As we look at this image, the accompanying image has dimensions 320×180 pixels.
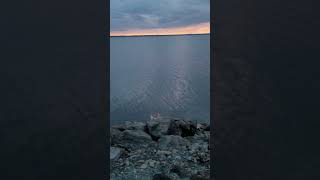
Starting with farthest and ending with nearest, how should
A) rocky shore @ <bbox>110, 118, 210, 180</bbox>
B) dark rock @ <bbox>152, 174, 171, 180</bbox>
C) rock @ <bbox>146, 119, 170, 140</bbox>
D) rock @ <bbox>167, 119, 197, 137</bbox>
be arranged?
rock @ <bbox>167, 119, 197, 137</bbox>
rock @ <bbox>146, 119, 170, 140</bbox>
rocky shore @ <bbox>110, 118, 210, 180</bbox>
dark rock @ <bbox>152, 174, 171, 180</bbox>

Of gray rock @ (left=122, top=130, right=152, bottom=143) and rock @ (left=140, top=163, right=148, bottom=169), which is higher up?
gray rock @ (left=122, top=130, right=152, bottom=143)

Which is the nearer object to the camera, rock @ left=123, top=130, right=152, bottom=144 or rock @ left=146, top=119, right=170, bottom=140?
rock @ left=123, top=130, right=152, bottom=144

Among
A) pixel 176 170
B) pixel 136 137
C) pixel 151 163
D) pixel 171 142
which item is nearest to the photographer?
pixel 176 170

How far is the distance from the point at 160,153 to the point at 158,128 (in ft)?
5.19

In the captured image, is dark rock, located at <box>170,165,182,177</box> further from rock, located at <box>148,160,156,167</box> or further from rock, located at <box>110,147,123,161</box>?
rock, located at <box>110,147,123,161</box>

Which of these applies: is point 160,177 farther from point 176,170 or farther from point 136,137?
point 136,137

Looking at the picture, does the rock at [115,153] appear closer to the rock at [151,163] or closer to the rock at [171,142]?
the rock at [151,163]

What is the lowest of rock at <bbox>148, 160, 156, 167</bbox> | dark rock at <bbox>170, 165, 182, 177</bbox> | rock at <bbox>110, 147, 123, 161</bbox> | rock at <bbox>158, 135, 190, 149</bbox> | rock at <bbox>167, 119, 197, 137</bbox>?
dark rock at <bbox>170, 165, 182, 177</bbox>

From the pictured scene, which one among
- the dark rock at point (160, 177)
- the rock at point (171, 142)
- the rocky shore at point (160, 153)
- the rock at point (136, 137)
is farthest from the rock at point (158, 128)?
the dark rock at point (160, 177)

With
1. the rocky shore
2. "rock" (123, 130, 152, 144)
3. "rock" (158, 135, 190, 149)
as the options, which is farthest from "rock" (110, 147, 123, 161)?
"rock" (158, 135, 190, 149)

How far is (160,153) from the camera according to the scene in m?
6.18

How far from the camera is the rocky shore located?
5355 millimetres

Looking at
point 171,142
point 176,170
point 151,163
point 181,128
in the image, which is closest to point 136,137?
point 171,142

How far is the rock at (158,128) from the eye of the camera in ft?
24.3
